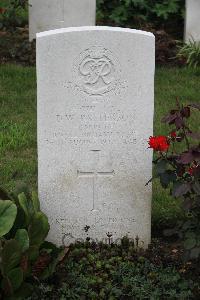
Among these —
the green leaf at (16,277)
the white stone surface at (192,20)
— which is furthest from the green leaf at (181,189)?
the white stone surface at (192,20)

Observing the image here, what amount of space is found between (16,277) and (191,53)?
17.5ft

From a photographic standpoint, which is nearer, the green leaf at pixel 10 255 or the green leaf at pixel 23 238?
the green leaf at pixel 10 255

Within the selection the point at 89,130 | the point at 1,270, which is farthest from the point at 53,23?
the point at 1,270

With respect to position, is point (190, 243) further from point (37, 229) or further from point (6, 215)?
point (6, 215)

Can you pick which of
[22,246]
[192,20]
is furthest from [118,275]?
[192,20]

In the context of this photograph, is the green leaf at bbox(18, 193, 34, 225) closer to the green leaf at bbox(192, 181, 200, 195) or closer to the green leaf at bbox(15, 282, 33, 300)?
the green leaf at bbox(15, 282, 33, 300)

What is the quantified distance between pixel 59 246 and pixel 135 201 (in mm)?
513

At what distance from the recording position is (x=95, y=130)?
4.28 meters

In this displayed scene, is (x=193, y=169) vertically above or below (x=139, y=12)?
below

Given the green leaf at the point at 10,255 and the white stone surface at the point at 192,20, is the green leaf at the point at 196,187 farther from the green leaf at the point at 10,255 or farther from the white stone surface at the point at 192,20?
the white stone surface at the point at 192,20

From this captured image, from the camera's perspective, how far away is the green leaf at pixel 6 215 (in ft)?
12.6

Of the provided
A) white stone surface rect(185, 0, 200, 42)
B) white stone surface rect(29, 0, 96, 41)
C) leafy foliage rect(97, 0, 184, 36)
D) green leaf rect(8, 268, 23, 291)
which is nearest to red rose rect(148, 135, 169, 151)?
green leaf rect(8, 268, 23, 291)

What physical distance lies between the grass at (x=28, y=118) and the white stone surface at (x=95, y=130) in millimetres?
305

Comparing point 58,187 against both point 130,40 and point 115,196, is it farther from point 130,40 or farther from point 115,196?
point 130,40
